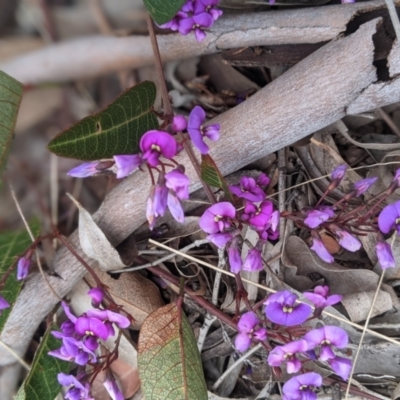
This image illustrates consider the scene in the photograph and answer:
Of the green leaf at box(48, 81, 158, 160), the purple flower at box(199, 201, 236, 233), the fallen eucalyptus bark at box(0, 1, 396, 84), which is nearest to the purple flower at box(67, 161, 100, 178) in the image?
the green leaf at box(48, 81, 158, 160)

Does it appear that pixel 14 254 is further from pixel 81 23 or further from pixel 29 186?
pixel 81 23

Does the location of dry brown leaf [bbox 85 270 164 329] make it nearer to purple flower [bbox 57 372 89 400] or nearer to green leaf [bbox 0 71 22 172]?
purple flower [bbox 57 372 89 400]

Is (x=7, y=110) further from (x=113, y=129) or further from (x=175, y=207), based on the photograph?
(x=175, y=207)

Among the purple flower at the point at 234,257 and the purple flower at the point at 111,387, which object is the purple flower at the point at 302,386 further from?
the purple flower at the point at 111,387

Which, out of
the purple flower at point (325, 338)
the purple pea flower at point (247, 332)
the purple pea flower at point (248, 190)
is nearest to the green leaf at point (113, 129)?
the purple pea flower at point (248, 190)

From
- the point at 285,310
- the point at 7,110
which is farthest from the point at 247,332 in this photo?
the point at 7,110

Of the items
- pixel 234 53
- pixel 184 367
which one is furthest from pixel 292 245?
pixel 234 53

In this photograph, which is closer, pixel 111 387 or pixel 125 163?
pixel 125 163
